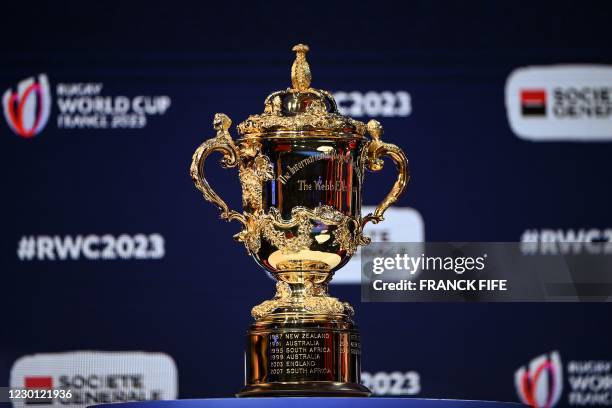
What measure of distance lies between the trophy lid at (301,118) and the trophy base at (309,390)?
0.41 metres

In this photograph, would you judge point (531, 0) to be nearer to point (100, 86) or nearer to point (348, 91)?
point (348, 91)

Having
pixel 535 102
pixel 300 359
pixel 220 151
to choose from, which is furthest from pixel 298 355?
pixel 535 102

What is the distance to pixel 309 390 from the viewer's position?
235cm

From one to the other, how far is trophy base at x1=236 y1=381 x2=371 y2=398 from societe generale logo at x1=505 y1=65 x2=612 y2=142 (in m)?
1.73

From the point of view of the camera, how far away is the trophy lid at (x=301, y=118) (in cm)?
240

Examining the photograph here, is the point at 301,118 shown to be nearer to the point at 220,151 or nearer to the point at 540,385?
the point at 220,151

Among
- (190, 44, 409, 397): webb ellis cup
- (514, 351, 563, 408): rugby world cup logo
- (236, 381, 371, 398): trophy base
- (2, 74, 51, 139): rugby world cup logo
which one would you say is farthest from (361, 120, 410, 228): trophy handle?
(2, 74, 51, 139): rugby world cup logo

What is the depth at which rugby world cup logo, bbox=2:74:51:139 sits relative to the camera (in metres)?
3.94

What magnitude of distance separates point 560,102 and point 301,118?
66.2 inches

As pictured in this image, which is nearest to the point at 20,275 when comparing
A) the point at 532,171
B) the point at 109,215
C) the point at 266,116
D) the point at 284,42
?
the point at 109,215

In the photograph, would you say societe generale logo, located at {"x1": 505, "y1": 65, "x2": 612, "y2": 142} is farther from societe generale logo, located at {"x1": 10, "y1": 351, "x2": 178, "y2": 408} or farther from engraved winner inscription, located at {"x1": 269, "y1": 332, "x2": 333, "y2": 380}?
engraved winner inscription, located at {"x1": 269, "y1": 332, "x2": 333, "y2": 380}

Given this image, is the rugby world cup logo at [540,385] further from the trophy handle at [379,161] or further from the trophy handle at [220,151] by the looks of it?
the trophy handle at [220,151]

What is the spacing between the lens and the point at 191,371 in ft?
12.7

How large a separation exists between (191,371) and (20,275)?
1.77 feet
